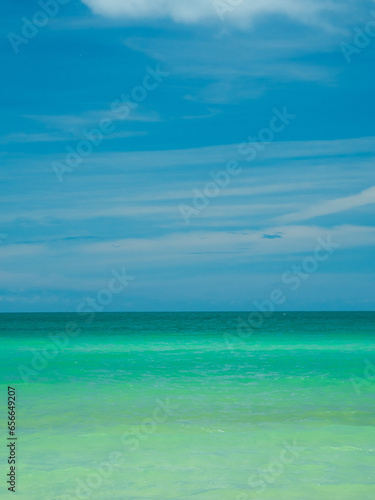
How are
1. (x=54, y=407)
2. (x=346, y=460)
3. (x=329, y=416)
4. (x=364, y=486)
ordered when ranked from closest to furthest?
(x=364, y=486) → (x=346, y=460) → (x=329, y=416) → (x=54, y=407)

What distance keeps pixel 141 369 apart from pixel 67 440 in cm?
1094

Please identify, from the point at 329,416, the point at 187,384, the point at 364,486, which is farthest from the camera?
the point at 187,384

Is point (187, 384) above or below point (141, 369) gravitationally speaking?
below

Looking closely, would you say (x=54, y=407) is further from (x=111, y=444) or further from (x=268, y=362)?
(x=268, y=362)

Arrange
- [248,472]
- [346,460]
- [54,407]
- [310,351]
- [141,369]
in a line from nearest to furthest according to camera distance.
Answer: [248,472] < [346,460] < [54,407] < [141,369] < [310,351]

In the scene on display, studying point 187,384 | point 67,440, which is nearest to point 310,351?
point 187,384

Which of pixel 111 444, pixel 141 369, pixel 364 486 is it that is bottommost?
pixel 364 486

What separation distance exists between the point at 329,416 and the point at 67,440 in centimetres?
468

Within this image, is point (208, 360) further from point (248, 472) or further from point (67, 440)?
point (248, 472)

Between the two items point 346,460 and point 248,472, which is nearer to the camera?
point 248,472

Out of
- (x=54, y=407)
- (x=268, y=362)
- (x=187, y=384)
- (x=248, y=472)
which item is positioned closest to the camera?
(x=248, y=472)

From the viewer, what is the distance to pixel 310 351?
2828 cm

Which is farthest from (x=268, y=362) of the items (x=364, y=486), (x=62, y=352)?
(x=364, y=486)

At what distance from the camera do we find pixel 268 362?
22.3 meters
